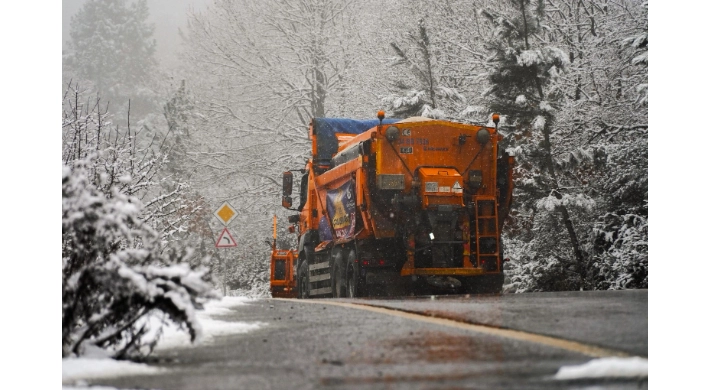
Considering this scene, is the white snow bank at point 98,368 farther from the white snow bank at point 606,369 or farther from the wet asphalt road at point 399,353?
the white snow bank at point 606,369

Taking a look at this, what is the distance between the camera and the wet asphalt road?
4.98 metres

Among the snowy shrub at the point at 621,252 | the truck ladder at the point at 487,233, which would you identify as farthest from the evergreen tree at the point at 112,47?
the snowy shrub at the point at 621,252

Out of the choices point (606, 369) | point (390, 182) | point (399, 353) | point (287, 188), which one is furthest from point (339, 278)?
point (606, 369)

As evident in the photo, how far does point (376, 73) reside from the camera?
96.9 feet

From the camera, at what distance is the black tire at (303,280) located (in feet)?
61.0

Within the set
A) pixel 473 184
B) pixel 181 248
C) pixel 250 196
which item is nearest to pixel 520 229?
pixel 473 184

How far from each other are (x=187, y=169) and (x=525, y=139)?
14.1m

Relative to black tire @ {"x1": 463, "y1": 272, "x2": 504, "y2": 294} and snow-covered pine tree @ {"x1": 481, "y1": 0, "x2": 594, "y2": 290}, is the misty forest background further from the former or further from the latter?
black tire @ {"x1": 463, "y1": 272, "x2": 504, "y2": 294}

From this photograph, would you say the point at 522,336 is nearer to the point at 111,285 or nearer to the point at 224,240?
the point at 111,285

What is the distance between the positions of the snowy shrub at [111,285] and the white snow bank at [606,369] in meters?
2.21

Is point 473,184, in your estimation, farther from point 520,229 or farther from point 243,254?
point 243,254

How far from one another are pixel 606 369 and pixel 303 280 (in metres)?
14.0

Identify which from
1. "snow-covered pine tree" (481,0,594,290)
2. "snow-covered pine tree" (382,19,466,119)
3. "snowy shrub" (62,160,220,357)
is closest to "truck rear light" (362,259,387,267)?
"snow-covered pine tree" (481,0,594,290)

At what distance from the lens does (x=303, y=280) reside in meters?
18.8
